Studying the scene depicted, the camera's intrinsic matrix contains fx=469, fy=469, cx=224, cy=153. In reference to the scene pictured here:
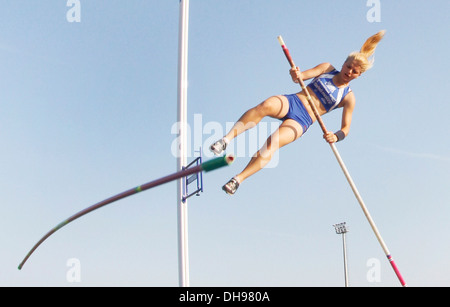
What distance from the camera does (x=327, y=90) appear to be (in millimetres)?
6199

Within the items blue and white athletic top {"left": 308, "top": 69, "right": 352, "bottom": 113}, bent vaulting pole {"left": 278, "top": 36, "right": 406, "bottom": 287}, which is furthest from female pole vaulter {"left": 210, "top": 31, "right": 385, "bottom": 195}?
bent vaulting pole {"left": 278, "top": 36, "right": 406, "bottom": 287}

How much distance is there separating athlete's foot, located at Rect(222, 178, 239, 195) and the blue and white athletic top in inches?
67.0

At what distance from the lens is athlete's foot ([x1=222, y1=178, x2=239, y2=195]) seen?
557cm

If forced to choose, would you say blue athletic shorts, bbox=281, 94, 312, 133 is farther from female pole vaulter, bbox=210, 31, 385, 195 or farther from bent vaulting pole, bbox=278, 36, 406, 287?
bent vaulting pole, bbox=278, 36, 406, 287

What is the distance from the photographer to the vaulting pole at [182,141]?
20.7ft

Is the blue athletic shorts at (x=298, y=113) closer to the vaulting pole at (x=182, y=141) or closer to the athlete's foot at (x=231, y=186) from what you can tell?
the athlete's foot at (x=231, y=186)

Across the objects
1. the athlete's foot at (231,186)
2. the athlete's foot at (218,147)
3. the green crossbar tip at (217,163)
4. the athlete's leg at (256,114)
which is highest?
the athlete's leg at (256,114)

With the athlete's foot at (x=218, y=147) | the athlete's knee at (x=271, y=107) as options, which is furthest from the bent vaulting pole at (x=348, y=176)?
the athlete's foot at (x=218, y=147)

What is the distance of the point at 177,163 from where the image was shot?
21.7ft

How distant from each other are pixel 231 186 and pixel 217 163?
285 cm

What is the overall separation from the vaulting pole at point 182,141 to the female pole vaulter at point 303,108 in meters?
1.14

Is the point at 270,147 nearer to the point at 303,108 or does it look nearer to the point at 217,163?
the point at 303,108
